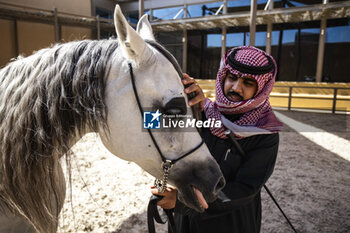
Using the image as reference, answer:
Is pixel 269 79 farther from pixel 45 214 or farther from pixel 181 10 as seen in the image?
pixel 181 10

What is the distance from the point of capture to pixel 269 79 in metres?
1.37

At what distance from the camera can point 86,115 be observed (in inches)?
37.8

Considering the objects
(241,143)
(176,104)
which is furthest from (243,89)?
(176,104)

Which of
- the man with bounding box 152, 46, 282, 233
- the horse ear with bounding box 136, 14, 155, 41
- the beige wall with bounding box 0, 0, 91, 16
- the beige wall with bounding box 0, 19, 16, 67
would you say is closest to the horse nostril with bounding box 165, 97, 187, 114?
the man with bounding box 152, 46, 282, 233

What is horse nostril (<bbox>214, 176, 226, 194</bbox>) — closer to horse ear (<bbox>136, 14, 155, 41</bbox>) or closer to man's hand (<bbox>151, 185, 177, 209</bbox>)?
man's hand (<bbox>151, 185, 177, 209</bbox>)

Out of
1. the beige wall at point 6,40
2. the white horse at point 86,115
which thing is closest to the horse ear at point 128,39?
the white horse at point 86,115

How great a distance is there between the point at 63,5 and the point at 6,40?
3384 mm

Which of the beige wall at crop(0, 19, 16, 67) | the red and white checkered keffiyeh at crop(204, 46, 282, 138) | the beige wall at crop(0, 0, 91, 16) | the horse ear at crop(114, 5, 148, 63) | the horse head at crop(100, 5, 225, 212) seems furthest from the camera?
the beige wall at crop(0, 0, 91, 16)

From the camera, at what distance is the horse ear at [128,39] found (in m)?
0.85

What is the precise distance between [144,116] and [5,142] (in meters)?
0.61

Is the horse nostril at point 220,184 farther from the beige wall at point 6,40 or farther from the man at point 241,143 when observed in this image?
the beige wall at point 6,40

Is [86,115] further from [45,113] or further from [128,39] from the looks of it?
[128,39]

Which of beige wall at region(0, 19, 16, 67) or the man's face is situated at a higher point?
beige wall at region(0, 19, 16, 67)

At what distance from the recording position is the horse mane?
36.8 inches
